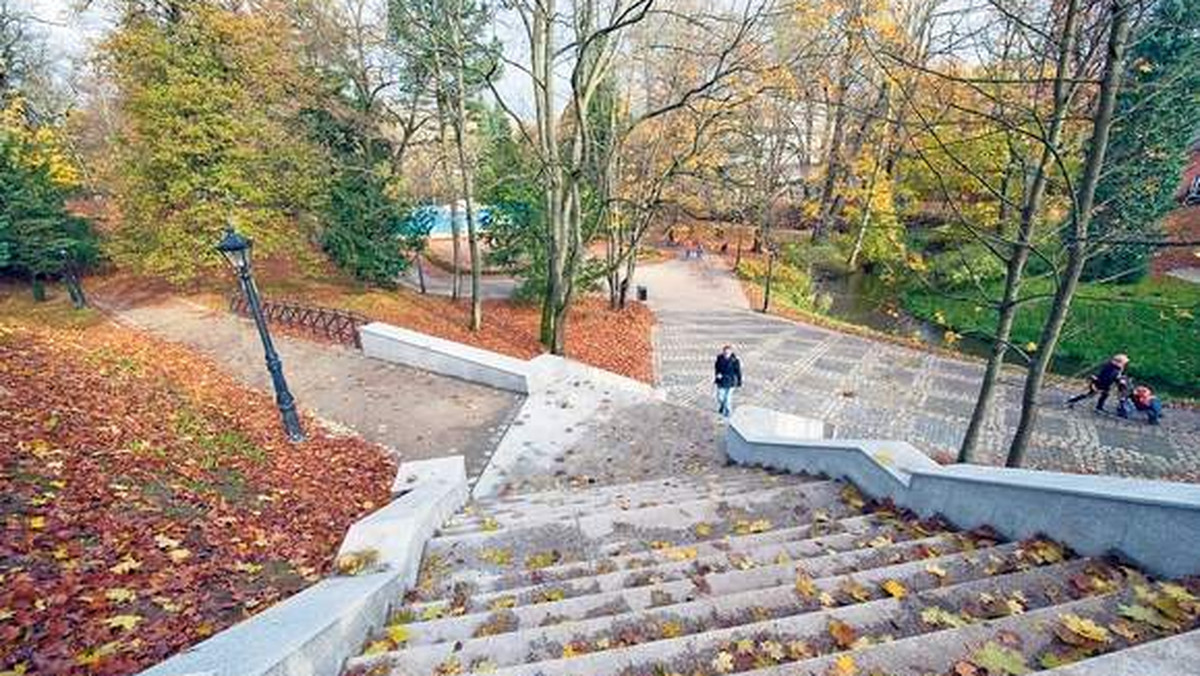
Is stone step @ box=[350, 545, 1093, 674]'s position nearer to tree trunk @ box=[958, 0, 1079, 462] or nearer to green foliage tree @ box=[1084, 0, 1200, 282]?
green foliage tree @ box=[1084, 0, 1200, 282]

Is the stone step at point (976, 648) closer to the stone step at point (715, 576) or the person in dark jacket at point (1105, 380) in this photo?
the stone step at point (715, 576)

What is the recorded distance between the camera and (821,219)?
100 ft

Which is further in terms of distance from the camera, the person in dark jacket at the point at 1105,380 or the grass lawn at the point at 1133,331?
Answer: the grass lawn at the point at 1133,331

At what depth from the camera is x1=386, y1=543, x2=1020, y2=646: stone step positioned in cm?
320

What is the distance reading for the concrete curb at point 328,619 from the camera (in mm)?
2514

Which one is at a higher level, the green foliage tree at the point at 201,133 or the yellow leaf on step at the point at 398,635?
the green foliage tree at the point at 201,133

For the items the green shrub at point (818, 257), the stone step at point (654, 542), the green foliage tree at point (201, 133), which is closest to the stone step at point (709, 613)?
the stone step at point (654, 542)

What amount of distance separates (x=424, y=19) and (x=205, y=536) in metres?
12.6

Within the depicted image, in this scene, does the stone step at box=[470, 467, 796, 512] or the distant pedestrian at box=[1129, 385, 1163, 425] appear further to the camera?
the distant pedestrian at box=[1129, 385, 1163, 425]

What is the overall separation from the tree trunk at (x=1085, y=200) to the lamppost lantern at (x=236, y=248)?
9.18 meters

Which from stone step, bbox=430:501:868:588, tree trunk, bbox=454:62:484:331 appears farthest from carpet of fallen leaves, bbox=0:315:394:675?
tree trunk, bbox=454:62:484:331

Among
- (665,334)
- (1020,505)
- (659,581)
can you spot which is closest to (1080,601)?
(1020,505)

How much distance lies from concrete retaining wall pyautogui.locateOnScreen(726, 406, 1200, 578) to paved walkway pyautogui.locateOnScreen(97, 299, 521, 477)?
191 inches

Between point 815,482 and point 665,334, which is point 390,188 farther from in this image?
point 815,482
